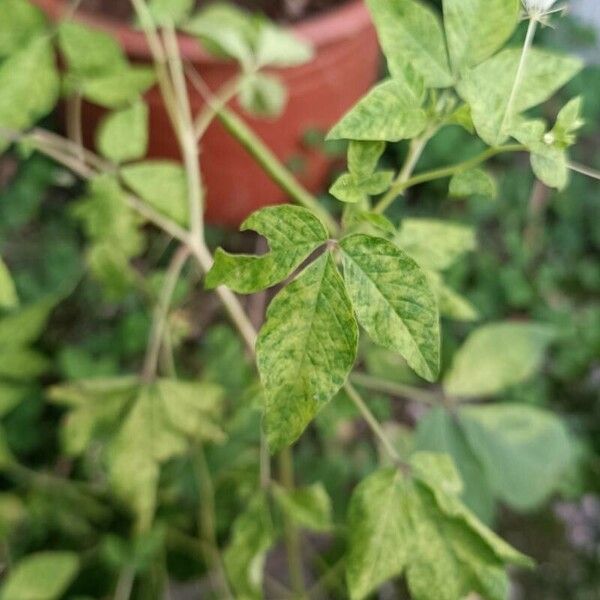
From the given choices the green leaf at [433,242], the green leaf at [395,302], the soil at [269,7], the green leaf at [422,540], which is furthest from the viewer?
the soil at [269,7]

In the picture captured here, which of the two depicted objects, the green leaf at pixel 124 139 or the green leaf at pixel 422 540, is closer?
the green leaf at pixel 422 540

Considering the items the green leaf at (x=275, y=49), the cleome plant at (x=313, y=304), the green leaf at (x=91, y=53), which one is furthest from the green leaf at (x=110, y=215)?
the green leaf at (x=275, y=49)

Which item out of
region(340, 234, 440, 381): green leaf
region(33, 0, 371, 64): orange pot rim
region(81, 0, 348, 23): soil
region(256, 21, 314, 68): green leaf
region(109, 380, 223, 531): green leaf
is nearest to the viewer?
region(340, 234, 440, 381): green leaf

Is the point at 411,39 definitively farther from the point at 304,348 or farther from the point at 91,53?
the point at 91,53

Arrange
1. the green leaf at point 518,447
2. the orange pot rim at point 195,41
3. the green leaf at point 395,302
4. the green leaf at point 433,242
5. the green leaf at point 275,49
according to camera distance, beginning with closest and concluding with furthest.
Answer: the green leaf at point 395,302, the green leaf at point 433,242, the green leaf at point 275,49, the green leaf at point 518,447, the orange pot rim at point 195,41

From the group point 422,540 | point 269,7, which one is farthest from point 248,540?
point 269,7

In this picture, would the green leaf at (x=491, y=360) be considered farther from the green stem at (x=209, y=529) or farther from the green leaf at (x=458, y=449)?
the green stem at (x=209, y=529)

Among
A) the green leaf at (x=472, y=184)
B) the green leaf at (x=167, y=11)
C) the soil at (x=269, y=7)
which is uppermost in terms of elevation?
the green leaf at (x=167, y=11)

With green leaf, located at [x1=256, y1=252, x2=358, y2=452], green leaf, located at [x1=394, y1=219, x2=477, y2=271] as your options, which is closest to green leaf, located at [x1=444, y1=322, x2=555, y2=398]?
green leaf, located at [x1=394, y1=219, x2=477, y2=271]

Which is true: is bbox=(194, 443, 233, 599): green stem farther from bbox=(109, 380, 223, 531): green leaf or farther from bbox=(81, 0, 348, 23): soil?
bbox=(81, 0, 348, 23): soil
